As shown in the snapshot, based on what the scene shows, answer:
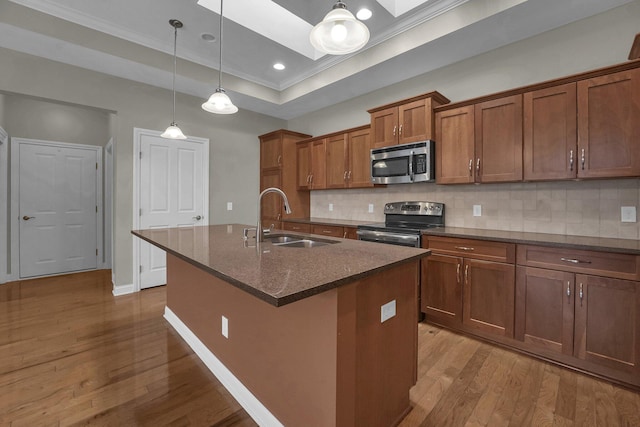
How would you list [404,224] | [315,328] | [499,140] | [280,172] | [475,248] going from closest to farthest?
1. [315,328]
2. [475,248]
3. [499,140]
4. [404,224]
5. [280,172]

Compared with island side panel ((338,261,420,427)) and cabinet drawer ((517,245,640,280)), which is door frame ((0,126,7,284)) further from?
cabinet drawer ((517,245,640,280))

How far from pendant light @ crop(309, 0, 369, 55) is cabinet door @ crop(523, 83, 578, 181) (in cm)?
177

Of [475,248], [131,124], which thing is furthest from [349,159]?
[131,124]

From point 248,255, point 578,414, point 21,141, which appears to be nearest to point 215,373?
point 248,255

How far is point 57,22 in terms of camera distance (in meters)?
2.73

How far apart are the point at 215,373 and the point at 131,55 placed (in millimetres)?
3381

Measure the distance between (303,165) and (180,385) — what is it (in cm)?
346

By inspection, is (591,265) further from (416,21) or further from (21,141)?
(21,141)

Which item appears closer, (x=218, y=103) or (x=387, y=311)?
(x=387, y=311)

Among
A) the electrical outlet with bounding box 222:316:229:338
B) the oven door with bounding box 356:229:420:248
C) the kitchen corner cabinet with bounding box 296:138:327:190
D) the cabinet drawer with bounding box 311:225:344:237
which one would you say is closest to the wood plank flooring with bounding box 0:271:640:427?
the electrical outlet with bounding box 222:316:229:338

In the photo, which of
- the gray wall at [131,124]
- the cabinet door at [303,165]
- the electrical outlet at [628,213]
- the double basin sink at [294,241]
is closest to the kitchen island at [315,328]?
the double basin sink at [294,241]

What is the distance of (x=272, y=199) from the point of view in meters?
4.82

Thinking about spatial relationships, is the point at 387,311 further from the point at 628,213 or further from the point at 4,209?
the point at 4,209

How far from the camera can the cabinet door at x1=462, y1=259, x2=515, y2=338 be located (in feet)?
7.39
